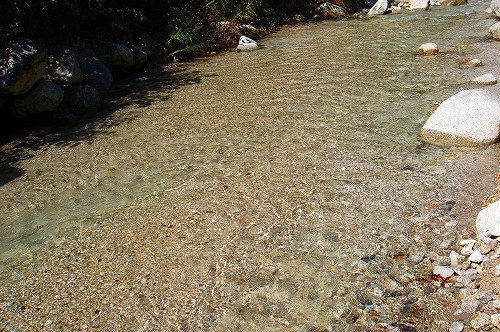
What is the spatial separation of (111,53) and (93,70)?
727 mm

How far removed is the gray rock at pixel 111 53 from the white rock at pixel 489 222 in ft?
22.0

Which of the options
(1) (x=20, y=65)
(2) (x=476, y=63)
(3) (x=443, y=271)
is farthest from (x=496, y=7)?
(1) (x=20, y=65)

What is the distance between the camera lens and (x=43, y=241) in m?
3.81

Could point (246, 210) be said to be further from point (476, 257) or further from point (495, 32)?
point (495, 32)

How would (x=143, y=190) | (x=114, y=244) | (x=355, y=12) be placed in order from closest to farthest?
1. (x=114, y=244)
2. (x=143, y=190)
3. (x=355, y=12)

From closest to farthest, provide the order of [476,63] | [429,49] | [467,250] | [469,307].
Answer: [469,307]
[467,250]
[476,63]
[429,49]

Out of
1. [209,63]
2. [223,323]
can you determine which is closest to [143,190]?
[223,323]

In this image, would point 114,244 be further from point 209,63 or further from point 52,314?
point 209,63

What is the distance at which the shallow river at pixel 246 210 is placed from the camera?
2.94 meters

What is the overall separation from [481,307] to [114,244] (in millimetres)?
2591

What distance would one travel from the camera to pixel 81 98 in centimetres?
691

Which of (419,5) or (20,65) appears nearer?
(20,65)

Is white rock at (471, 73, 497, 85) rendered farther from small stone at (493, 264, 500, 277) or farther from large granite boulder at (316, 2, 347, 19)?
large granite boulder at (316, 2, 347, 19)

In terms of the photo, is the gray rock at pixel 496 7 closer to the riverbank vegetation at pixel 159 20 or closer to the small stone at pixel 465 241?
the riverbank vegetation at pixel 159 20
